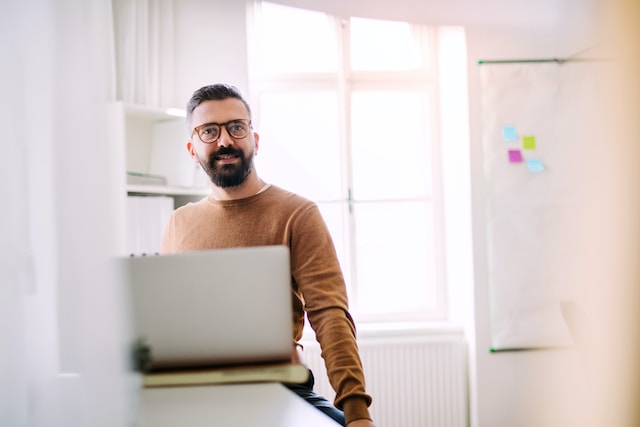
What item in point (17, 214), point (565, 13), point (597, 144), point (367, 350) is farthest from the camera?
point (367, 350)

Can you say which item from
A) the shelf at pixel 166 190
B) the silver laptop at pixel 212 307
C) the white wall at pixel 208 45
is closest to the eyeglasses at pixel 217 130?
the silver laptop at pixel 212 307

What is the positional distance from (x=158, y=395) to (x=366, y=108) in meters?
2.31

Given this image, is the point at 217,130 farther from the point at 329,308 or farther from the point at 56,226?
the point at 56,226

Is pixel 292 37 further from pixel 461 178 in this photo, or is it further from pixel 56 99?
pixel 56 99

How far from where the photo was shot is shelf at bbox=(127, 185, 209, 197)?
2082mm

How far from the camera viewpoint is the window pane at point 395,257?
121 inches

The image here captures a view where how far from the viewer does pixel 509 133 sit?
2.71m

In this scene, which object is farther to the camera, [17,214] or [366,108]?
[366,108]

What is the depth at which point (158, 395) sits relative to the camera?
950mm

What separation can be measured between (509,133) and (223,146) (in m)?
1.81

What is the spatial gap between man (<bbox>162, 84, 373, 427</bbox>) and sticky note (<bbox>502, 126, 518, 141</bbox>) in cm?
166

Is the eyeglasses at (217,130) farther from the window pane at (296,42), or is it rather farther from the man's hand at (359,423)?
the window pane at (296,42)

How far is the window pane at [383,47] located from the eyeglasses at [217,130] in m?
1.98

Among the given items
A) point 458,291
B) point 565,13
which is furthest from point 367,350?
point 565,13
